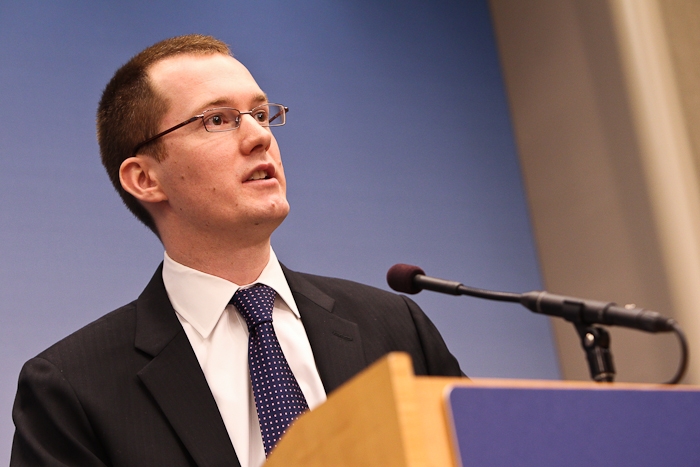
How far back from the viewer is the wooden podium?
28.9 inches

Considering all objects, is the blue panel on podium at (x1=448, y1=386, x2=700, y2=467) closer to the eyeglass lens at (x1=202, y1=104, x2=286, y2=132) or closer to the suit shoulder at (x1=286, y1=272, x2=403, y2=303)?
the suit shoulder at (x1=286, y1=272, x2=403, y2=303)

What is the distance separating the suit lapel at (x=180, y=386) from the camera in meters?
1.59

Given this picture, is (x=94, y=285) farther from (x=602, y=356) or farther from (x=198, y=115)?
(x=602, y=356)

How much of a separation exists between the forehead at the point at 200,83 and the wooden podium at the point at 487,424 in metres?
1.21

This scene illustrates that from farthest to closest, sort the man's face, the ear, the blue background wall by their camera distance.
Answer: the blue background wall → the ear → the man's face

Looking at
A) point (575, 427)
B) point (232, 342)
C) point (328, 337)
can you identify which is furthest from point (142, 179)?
point (575, 427)

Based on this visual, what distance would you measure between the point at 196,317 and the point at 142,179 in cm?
46

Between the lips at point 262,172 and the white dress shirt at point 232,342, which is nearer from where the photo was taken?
the white dress shirt at point 232,342

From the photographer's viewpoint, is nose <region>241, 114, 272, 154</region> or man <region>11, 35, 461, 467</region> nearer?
man <region>11, 35, 461, 467</region>

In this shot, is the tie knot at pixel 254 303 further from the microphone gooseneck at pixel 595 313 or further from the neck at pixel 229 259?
the microphone gooseneck at pixel 595 313

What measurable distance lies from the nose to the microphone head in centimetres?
65

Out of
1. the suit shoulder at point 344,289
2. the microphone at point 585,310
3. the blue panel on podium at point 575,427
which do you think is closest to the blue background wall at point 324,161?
the suit shoulder at point 344,289

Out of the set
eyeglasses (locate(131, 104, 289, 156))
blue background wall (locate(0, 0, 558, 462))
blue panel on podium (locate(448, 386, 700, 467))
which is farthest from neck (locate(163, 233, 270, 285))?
blue panel on podium (locate(448, 386, 700, 467))

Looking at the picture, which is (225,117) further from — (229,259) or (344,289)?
(344,289)
